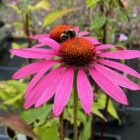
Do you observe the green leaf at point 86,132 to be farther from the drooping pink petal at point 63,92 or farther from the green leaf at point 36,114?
the drooping pink petal at point 63,92

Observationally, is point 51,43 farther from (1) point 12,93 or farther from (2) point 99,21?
(1) point 12,93

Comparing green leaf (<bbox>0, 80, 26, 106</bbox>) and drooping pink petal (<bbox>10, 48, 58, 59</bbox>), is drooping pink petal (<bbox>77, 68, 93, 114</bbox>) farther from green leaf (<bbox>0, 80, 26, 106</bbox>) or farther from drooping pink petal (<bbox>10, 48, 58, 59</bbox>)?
green leaf (<bbox>0, 80, 26, 106</bbox>)

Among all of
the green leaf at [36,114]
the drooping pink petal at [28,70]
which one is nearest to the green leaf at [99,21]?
the green leaf at [36,114]

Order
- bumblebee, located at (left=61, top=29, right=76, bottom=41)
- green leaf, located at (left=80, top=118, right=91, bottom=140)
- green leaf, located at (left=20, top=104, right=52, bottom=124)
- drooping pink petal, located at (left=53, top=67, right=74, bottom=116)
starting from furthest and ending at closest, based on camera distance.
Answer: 1. green leaf, located at (left=80, top=118, right=91, bottom=140)
2. green leaf, located at (left=20, top=104, right=52, bottom=124)
3. bumblebee, located at (left=61, top=29, right=76, bottom=41)
4. drooping pink petal, located at (left=53, top=67, right=74, bottom=116)

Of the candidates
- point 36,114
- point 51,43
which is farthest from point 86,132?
point 51,43

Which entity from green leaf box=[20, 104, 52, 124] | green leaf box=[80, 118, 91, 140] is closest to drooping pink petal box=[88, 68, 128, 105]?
green leaf box=[20, 104, 52, 124]

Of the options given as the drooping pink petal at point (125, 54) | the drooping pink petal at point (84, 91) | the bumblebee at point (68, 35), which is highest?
the bumblebee at point (68, 35)

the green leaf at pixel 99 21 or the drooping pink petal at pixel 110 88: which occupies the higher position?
the green leaf at pixel 99 21

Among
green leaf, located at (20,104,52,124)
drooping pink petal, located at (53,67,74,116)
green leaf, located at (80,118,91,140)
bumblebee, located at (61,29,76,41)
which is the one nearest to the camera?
drooping pink petal, located at (53,67,74,116)
